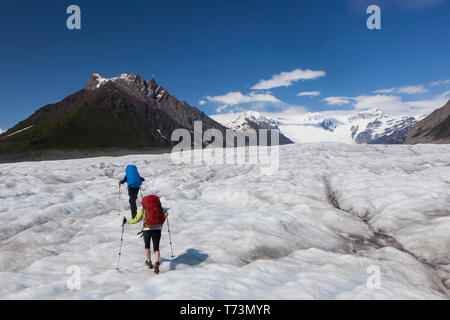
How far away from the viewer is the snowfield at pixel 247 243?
894 centimetres

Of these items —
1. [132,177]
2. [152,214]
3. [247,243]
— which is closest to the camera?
[152,214]

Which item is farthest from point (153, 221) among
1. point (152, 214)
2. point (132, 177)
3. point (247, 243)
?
point (132, 177)

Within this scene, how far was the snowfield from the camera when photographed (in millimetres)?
8938

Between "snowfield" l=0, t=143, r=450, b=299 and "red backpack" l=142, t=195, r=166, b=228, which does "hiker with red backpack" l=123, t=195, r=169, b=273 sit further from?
"snowfield" l=0, t=143, r=450, b=299

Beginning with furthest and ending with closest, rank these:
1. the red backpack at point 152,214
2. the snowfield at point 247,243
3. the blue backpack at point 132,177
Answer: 1. the blue backpack at point 132,177
2. the red backpack at point 152,214
3. the snowfield at point 247,243

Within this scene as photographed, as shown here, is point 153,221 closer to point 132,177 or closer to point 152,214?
point 152,214

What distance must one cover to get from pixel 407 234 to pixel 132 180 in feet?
52.8

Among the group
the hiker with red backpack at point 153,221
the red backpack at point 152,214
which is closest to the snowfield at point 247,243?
the hiker with red backpack at point 153,221

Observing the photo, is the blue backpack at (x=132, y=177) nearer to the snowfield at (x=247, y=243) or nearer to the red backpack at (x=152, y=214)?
the snowfield at (x=247, y=243)

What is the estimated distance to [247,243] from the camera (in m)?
13.6
